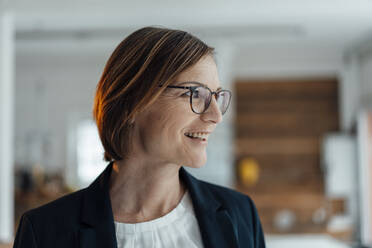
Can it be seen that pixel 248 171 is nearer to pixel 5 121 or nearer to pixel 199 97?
pixel 5 121

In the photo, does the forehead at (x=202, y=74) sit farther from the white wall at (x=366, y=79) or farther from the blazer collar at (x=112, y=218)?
the white wall at (x=366, y=79)

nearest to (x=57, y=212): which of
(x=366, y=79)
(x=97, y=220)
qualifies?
(x=97, y=220)

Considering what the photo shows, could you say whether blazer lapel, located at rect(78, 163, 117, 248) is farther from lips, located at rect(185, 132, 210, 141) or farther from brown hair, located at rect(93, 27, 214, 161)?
lips, located at rect(185, 132, 210, 141)

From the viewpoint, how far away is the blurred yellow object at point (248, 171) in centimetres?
751

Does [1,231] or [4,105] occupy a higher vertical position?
[4,105]

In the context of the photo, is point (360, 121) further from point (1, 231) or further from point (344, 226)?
point (1, 231)

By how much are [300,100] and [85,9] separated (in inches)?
167

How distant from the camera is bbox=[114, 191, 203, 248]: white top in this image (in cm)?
99

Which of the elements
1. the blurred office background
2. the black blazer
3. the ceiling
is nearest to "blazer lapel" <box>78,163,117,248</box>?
the black blazer

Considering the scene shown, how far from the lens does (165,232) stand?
102cm

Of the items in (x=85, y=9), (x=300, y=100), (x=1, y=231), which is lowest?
(x=1, y=231)

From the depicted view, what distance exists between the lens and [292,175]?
7664 millimetres

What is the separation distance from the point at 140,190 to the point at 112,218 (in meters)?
0.09

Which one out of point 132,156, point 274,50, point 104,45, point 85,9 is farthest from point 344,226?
point 132,156
